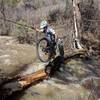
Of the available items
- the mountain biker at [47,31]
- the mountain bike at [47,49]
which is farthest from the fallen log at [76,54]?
the mountain biker at [47,31]

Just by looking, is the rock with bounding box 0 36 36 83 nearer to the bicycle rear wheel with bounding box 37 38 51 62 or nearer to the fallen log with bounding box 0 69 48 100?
the fallen log with bounding box 0 69 48 100

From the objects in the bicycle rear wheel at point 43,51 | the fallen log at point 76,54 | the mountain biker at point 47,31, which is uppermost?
the mountain biker at point 47,31

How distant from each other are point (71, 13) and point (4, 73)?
22.0ft

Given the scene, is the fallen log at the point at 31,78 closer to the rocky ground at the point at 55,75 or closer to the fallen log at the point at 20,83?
the fallen log at the point at 20,83

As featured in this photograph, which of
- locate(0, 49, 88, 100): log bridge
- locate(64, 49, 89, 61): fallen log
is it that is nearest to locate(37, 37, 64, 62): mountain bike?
locate(0, 49, 88, 100): log bridge

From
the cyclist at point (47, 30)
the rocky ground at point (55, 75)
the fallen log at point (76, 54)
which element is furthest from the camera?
the fallen log at point (76, 54)

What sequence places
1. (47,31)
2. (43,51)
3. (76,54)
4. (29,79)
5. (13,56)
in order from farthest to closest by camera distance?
(13,56) → (76,54) → (43,51) → (47,31) → (29,79)

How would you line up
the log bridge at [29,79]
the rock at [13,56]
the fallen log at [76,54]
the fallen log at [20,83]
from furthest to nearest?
the fallen log at [76,54] → the rock at [13,56] → the log bridge at [29,79] → the fallen log at [20,83]

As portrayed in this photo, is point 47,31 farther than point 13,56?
No

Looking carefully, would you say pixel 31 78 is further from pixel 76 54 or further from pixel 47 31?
pixel 76 54

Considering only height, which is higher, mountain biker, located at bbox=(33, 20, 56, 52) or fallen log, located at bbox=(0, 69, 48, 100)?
mountain biker, located at bbox=(33, 20, 56, 52)

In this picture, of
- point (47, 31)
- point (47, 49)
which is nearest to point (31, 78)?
point (47, 49)

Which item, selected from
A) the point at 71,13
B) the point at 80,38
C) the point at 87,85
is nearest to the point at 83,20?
the point at 71,13

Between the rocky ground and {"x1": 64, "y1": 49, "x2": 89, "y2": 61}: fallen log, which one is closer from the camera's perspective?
the rocky ground
